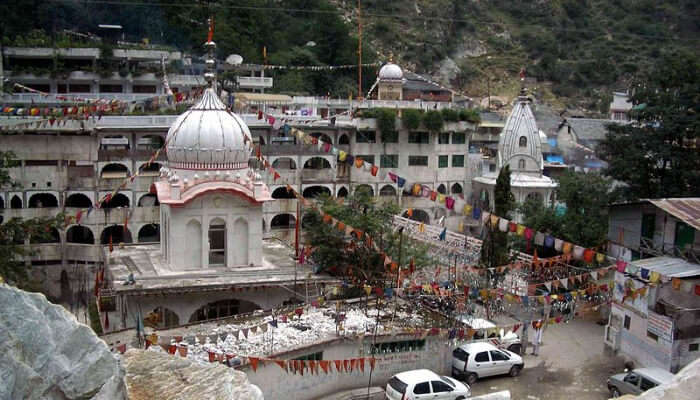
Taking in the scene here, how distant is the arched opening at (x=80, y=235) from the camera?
1564 inches

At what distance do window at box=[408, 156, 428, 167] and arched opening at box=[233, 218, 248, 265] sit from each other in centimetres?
2040

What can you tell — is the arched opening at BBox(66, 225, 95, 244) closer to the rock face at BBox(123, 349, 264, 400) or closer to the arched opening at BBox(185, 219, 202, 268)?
the arched opening at BBox(185, 219, 202, 268)

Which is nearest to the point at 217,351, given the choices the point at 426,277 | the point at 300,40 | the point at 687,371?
the point at 426,277

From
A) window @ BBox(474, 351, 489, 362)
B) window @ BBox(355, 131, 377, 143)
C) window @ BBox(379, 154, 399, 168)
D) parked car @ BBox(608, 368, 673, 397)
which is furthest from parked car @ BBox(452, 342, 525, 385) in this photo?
window @ BBox(355, 131, 377, 143)

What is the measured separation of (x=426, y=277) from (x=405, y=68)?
176ft

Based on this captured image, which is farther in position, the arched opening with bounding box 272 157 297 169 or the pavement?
the arched opening with bounding box 272 157 297 169

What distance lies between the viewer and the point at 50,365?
327 inches

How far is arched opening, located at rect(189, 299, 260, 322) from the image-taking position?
26.6m

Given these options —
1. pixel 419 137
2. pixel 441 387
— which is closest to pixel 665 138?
pixel 441 387

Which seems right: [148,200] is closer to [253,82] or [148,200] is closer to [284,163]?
[284,163]

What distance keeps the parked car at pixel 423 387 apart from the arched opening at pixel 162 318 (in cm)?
871

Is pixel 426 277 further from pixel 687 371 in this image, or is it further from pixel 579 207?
pixel 687 371

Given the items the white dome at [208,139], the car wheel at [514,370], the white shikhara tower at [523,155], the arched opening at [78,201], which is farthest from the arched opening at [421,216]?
the car wheel at [514,370]

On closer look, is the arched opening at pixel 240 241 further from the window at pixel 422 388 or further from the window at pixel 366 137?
the window at pixel 366 137
